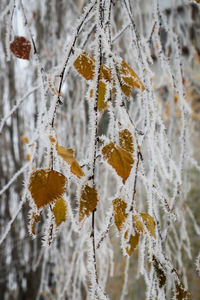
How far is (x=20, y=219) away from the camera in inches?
97.9

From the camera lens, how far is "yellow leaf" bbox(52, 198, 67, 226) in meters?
0.49

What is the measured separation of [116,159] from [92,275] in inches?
6.7

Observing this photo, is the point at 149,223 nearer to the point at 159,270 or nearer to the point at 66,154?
the point at 159,270

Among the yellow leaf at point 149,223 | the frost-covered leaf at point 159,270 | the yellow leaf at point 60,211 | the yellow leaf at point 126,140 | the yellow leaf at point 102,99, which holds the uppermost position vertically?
the yellow leaf at point 102,99

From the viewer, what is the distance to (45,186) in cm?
42

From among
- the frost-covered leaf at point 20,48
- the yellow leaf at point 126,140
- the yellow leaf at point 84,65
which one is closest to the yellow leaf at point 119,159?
the yellow leaf at point 126,140

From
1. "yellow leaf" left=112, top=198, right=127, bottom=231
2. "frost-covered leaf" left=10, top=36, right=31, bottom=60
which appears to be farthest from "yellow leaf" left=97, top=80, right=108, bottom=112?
"frost-covered leaf" left=10, top=36, right=31, bottom=60

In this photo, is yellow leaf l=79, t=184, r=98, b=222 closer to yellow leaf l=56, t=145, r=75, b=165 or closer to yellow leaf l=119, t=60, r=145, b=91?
yellow leaf l=56, t=145, r=75, b=165

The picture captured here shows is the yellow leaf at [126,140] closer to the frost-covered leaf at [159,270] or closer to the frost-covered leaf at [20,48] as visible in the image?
the frost-covered leaf at [159,270]

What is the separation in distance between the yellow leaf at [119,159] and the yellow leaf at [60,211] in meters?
0.13

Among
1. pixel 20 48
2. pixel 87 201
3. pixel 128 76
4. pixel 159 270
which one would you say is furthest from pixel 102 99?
pixel 20 48

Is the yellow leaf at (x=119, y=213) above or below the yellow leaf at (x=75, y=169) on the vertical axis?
below

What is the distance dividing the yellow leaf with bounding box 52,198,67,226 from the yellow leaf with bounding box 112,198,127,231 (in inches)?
3.2

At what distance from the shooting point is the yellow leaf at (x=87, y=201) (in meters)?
0.44
